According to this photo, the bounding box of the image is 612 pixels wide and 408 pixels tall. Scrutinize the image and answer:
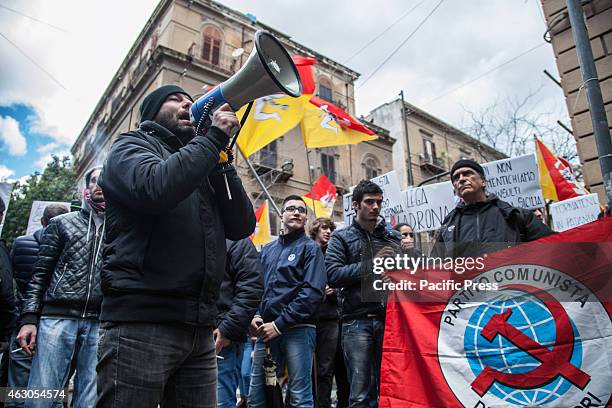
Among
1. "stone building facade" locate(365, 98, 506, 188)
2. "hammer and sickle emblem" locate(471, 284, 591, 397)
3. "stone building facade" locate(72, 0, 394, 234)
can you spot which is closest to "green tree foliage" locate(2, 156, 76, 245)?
"stone building facade" locate(72, 0, 394, 234)

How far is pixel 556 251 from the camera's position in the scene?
247 centimetres

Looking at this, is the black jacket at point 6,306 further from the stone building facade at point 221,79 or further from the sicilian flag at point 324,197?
the stone building facade at point 221,79

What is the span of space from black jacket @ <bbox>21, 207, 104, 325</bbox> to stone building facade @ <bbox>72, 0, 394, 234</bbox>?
46.1ft

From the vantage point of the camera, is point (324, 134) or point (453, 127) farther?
point (453, 127)

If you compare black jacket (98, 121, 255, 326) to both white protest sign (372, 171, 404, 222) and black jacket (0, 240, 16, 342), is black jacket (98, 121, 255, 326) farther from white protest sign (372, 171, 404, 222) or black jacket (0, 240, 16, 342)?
white protest sign (372, 171, 404, 222)

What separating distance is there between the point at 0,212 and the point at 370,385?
3523mm

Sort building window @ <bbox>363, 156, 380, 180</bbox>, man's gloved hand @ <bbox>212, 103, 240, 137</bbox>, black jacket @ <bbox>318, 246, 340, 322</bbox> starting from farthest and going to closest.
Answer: building window @ <bbox>363, 156, 380, 180</bbox> → black jacket @ <bbox>318, 246, 340, 322</bbox> → man's gloved hand @ <bbox>212, 103, 240, 137</bbox>

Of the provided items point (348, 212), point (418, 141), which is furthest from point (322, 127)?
point (418, 141)

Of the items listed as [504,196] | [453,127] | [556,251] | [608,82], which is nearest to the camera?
[556,251]

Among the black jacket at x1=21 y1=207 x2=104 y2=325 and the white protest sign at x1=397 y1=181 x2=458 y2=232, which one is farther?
the white protest sign at x1=397 y1=181 x2=458 y2=232

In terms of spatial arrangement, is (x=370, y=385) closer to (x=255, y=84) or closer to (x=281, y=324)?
(x=281, y=324)

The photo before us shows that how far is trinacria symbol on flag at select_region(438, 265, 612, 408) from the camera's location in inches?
89.0

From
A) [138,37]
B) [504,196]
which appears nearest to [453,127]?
[138,37]

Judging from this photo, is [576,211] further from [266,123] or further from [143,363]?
[143,363]
